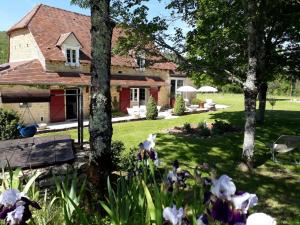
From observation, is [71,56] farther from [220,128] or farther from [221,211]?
[221,211]

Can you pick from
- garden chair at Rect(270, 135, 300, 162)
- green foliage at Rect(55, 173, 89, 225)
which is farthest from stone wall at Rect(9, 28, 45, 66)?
green foliage at Rect(55, 173, 89, 225)

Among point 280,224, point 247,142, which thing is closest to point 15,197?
point 280,224

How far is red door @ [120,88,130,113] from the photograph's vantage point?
2831 cm

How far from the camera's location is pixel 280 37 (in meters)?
17.4

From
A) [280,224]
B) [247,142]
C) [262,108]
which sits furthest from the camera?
[262,108]

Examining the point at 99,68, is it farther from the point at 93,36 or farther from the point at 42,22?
the point at 42,22

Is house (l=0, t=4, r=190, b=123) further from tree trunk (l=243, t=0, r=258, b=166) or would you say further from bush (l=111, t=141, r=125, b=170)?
tree trunk (l=243, t=0, r=258, b=166)

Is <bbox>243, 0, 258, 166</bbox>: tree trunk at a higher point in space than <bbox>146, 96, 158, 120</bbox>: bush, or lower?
higher

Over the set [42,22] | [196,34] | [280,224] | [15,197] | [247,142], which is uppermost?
[42,22]

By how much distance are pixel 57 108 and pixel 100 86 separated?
1939 centimetres

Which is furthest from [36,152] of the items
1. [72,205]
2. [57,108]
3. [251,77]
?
[57,108]

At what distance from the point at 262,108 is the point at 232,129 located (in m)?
4.66

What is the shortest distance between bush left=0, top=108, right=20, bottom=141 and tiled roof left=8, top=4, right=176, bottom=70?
9.59 meters

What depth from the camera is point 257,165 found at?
33.2 feet
